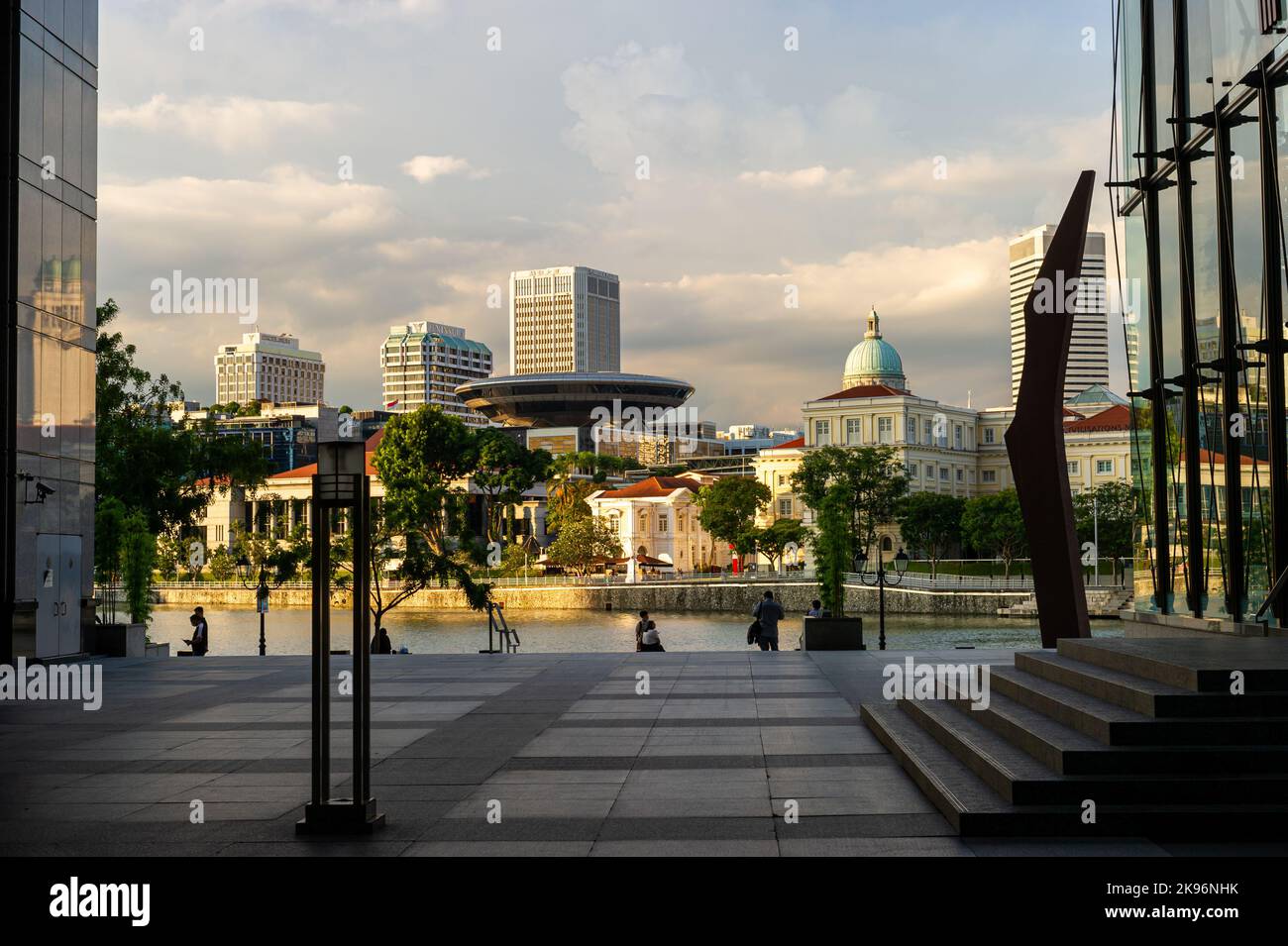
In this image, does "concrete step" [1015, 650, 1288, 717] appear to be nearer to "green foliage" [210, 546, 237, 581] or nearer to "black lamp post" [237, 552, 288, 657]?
"black lamp post" [237, 552, 288, 657]

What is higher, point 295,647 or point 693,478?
point 693,478

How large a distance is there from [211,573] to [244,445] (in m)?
59.2

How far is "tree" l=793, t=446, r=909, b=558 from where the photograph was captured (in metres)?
107

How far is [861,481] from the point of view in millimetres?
107625

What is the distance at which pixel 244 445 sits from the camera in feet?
160

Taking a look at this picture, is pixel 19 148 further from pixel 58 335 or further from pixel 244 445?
pixel 244 445

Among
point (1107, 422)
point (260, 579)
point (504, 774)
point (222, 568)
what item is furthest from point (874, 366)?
point (504, 774)

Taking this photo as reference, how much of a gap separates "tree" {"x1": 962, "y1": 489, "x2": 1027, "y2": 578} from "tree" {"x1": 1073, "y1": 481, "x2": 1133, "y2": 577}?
14.2 ft

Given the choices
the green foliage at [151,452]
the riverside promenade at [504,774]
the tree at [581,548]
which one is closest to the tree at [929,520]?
the tree at [581,548]

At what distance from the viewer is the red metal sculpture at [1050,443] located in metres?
18.6

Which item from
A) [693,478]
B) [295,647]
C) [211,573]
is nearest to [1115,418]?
[693,478]

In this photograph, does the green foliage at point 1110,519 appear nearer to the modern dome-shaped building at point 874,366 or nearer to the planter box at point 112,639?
the modern dome-shaped building at point 874,366

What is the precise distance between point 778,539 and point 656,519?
2106 cm

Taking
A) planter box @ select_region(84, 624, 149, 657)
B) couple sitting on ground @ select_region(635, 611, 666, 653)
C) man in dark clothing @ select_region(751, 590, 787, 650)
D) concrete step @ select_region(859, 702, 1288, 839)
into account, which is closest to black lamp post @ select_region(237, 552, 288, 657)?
planter box @ select_region(84, 624, 149, 657)
